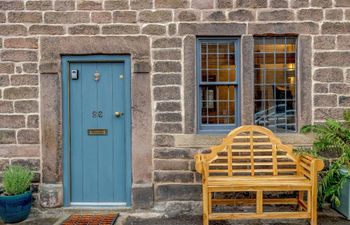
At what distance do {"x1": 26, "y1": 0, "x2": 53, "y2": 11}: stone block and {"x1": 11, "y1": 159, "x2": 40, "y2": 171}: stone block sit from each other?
2.49 meters

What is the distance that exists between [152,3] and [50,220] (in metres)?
3.79

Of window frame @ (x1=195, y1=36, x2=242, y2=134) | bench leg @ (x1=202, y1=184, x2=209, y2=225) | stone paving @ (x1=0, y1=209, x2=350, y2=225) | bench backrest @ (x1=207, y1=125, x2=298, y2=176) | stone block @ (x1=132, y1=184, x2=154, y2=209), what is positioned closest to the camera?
bench leg @ (x1=202, y1=184, x2=209, y2=225)

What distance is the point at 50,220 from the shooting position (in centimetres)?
524

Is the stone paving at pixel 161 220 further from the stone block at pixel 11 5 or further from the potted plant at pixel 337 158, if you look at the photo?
the stone block at pixel 11 5

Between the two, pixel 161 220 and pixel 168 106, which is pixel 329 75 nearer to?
pixel 168 106

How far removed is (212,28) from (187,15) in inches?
18.1

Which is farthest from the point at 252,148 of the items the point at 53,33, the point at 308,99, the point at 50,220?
the point at 53,33

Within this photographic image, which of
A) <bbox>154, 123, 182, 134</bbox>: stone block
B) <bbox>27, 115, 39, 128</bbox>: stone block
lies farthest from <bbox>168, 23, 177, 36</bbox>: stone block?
<bbox>27, 115, 39, 128</bbox>: stone block

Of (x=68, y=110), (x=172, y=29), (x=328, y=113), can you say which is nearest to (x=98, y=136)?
(x=68, y=110)

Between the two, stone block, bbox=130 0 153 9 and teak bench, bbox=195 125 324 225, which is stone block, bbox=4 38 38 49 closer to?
stone block, bbox=130 0 153 9

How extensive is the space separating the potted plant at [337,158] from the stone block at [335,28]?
1325mm

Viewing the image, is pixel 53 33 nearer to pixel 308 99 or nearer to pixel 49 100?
pixel 49 100

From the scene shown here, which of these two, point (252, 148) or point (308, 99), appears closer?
point (252, 148)

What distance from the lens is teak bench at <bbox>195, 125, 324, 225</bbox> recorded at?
180 inches
